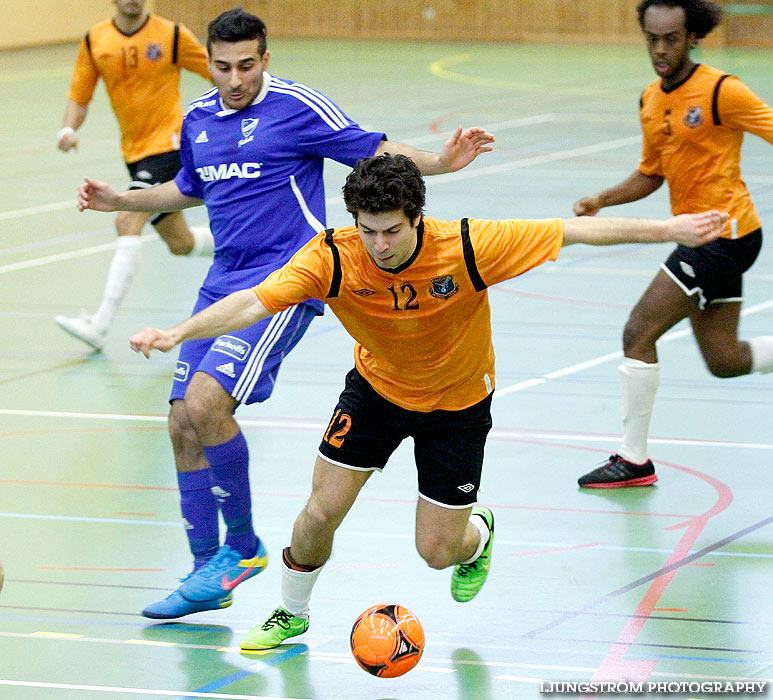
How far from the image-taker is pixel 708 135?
6980 mm

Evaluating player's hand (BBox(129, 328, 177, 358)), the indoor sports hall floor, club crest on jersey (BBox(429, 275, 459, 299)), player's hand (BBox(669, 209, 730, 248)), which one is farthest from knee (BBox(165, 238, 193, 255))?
player's hand (BBox(669, 209, 730, 248))

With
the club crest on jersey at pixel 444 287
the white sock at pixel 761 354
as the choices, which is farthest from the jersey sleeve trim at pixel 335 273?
the white sock at pixel 761 354

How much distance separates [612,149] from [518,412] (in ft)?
36.8

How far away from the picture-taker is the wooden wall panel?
3294 centimetres

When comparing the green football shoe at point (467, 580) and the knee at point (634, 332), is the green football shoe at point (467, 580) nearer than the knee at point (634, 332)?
Yes

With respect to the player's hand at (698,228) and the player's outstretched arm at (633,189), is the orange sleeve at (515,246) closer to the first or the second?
the player's hand at (698,228)

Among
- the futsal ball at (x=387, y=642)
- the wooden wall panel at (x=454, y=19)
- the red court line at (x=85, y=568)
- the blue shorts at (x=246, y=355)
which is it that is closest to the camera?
the futsal ball at (x=387, y=642)

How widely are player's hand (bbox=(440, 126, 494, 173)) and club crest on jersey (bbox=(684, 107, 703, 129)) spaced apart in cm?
170

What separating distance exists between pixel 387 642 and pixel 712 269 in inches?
116

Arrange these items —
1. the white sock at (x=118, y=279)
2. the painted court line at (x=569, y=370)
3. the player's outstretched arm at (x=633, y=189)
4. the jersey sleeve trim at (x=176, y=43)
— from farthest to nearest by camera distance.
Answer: the jersey sleeve trim at (x=176, y=43) → the white sock at (x=118, y=279) → the painted court line at (x=569, y=370) → the player's outstretched arm at (x=633, y=189)

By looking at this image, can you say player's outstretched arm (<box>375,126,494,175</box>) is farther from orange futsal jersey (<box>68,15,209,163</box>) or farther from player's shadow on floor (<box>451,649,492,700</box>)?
orange futsal jersey (<box>68,15,209,163</box>)

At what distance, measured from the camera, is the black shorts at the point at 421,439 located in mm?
5305

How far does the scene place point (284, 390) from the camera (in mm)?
9070

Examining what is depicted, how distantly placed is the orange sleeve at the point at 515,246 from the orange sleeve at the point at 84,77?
20.9 ft
